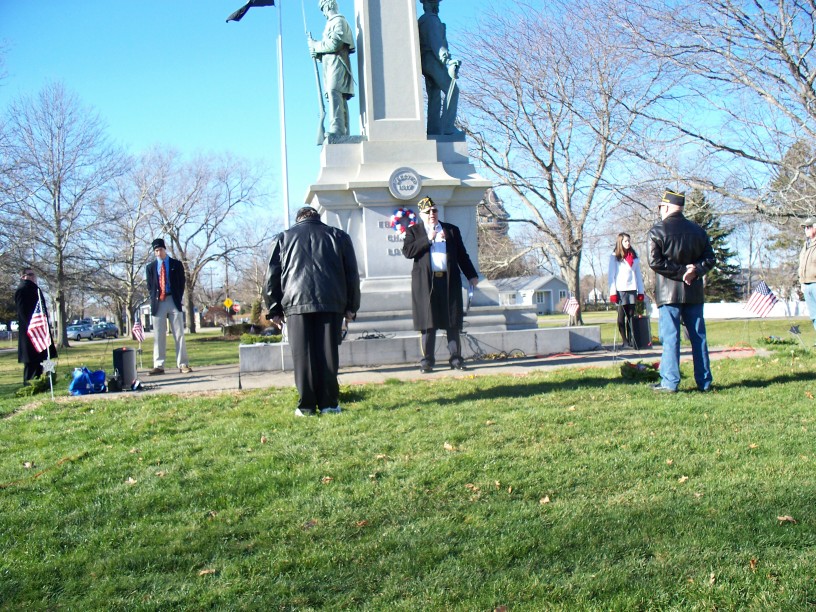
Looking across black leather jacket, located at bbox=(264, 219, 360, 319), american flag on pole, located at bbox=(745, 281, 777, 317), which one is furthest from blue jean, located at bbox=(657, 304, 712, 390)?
american flag on pole, located at bbox=(745, 281, 777, 317)

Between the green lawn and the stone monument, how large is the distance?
4.18 meters

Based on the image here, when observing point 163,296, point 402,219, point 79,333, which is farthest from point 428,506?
point 79,333

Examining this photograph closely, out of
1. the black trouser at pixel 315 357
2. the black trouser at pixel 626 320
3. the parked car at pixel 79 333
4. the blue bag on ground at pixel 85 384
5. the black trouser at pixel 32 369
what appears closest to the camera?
the black trouser at pixel 315 357

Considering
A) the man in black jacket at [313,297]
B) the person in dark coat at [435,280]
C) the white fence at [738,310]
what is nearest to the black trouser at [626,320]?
the person in dark coat at [435,280]

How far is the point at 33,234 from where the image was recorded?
100 feet

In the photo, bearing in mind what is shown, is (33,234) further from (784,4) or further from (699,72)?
(784,4)

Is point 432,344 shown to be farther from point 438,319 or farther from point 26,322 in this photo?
point 26,322

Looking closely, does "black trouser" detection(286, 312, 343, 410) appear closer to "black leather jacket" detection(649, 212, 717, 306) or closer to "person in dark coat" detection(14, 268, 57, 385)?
"black leather jacket" detection(649, 212, 717, 306)

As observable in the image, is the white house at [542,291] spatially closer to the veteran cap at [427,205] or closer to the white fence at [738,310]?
the white fence at [738,310]

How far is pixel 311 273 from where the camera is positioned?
21.6 ft

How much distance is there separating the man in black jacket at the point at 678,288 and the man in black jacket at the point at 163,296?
23.2 feet

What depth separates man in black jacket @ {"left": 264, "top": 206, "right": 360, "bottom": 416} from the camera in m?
6.48

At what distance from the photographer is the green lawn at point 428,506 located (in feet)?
10.1

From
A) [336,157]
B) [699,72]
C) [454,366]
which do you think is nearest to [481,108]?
[699,72]
